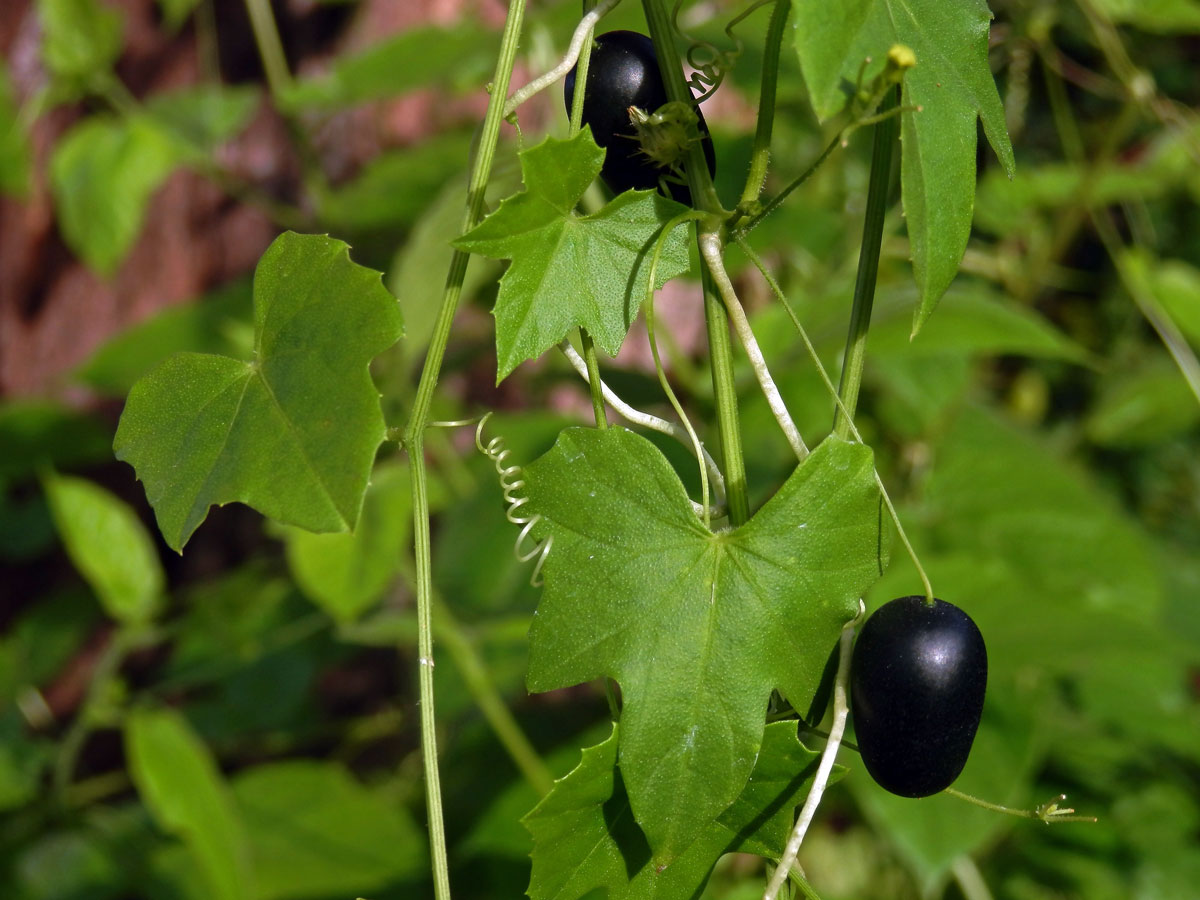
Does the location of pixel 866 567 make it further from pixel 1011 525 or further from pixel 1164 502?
pixel 1164 502

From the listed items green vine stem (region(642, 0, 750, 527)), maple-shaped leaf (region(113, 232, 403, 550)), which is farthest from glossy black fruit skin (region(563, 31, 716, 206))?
maple-shaped leaf (region(113, 232, 403, 550))

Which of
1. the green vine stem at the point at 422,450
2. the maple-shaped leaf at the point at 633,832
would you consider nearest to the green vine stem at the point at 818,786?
the maple-shaped leaf at the point at 633,832

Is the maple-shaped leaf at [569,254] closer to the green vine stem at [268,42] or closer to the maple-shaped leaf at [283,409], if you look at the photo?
the maple-shaped leaf at [283,409]

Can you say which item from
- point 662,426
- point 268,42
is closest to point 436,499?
point 268,42

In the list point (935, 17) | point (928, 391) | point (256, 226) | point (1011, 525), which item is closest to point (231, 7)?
point (256, 226)

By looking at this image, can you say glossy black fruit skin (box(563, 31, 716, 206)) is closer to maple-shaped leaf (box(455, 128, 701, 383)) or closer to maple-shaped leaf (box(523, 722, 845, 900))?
maple-shaped leaf (box(455, 128, 701, 383))

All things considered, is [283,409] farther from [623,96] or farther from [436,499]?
[436,499]

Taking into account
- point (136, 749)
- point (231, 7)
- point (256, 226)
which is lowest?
point (136, 749)
